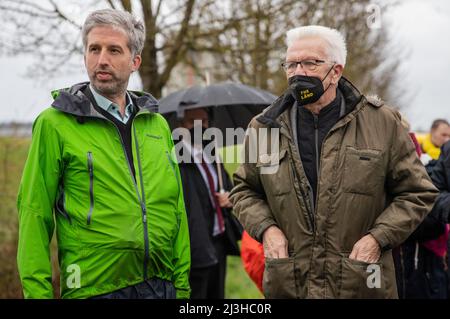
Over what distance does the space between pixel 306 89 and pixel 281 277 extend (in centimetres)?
101

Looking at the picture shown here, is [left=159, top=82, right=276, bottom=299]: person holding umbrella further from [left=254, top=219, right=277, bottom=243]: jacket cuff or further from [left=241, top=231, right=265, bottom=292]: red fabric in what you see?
[left=254, top=219, right=277, bottom=243]: jacket cuff

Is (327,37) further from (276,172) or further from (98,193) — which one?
(98,193)

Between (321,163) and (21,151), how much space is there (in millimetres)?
5452

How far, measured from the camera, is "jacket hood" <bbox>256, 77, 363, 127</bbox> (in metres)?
3.60

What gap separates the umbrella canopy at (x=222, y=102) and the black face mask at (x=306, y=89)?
2.91 m

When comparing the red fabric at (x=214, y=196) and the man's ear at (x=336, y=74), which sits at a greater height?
the man's ear at (x=336, y=74)

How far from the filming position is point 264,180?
3629mm

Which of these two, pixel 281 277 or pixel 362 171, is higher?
pixel 362 171

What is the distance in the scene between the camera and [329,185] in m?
3.40

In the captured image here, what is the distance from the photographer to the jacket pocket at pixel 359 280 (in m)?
3.35

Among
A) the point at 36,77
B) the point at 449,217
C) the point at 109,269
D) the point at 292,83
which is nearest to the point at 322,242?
the point at 292,83

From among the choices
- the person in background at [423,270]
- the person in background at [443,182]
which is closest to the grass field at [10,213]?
the person in background at [423,270]

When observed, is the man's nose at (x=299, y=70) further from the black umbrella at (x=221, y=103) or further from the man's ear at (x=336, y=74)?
the black umbrella at (x=221, y=103)

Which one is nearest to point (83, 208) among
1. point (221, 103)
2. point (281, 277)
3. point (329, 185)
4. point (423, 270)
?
point (281, 277)
